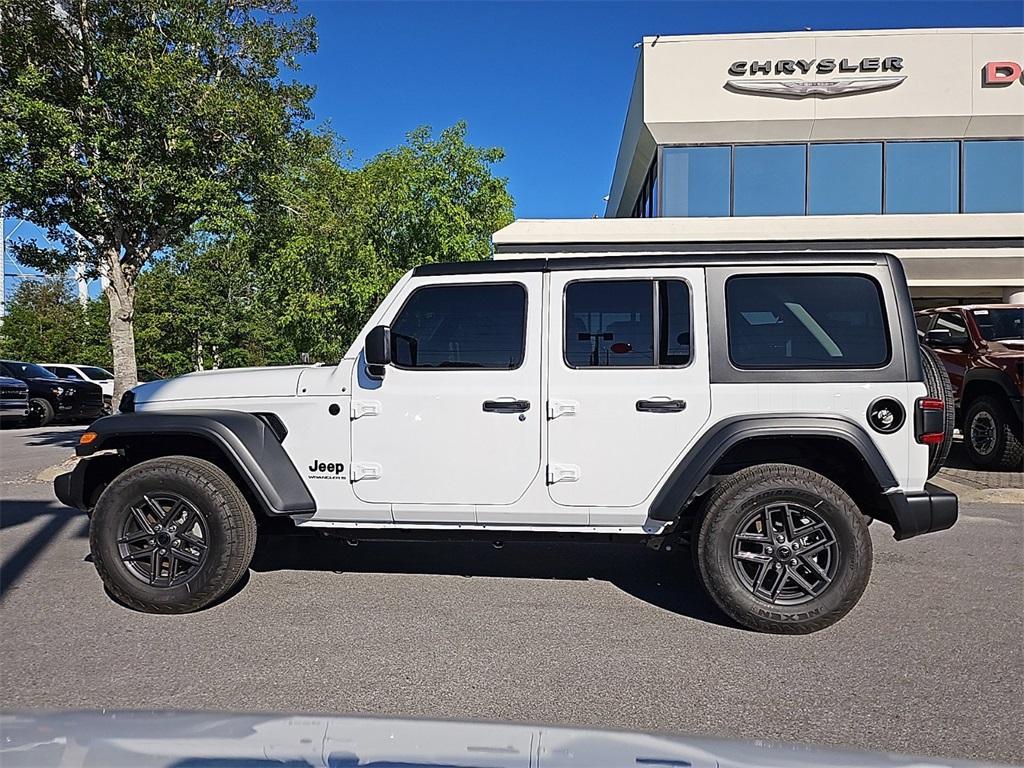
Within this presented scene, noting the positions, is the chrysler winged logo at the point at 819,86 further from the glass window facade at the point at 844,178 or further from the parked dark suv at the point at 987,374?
the parked dark suv at the point at 987,374

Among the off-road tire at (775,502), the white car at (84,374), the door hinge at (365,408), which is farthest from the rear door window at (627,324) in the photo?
the white car at (84,374)

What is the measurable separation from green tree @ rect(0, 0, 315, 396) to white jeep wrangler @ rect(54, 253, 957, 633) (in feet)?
22.1

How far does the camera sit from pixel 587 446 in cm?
465

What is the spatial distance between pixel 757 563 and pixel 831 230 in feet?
48.3

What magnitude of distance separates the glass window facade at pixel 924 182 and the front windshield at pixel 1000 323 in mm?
10057

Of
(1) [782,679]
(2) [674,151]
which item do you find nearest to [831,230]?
(2) [674,151]

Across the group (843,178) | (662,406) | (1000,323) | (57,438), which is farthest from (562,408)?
(843,178)

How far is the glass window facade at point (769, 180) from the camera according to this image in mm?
20453

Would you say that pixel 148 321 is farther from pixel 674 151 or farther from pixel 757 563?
pixel 757 563

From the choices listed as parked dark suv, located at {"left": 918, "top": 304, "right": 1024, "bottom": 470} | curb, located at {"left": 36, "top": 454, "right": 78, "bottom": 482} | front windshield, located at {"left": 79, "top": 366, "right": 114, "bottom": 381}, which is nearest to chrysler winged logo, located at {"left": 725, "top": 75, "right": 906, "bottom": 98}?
parked dark suv, located at {"left": 918, "top": 304, "right": 1024, "bottom": 470}

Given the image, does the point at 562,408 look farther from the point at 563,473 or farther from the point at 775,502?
the point at 775,502

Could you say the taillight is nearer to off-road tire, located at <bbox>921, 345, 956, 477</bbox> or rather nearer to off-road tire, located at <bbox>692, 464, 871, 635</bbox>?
off-road tire, located at <bbox>921, 345, 956, 477</bbox>

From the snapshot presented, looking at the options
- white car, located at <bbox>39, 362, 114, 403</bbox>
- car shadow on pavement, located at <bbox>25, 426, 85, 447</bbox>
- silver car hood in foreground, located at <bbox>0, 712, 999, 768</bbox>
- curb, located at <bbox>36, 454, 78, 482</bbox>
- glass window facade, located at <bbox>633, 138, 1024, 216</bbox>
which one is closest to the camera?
silver car hood in foreground, located at <bbox>0, 712, 999, 768</bbox>

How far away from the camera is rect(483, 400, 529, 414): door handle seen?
4.68m
